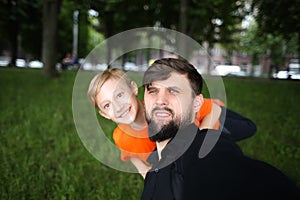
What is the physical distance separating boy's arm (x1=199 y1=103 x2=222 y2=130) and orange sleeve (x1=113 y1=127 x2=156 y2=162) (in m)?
0.28

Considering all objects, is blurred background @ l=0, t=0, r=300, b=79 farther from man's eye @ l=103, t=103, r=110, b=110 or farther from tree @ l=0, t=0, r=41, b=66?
man's eye @ l=103, t=103, r=110, b=110

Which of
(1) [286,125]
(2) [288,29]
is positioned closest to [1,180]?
(1) [286,125]

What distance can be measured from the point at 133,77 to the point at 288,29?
809 cm

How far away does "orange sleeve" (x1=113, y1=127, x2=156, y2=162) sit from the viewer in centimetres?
137

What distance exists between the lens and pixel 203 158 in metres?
1.08

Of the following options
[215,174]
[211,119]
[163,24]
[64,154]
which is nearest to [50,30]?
[163,24]

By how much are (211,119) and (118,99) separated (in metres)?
0.61

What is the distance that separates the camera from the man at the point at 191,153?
3.20 ft

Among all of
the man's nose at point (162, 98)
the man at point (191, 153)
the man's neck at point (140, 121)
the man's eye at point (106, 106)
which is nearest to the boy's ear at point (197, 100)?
the man at point (191, 153)

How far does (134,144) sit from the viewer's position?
1437 mm

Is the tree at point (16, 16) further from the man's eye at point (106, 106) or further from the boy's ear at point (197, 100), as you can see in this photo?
the boy's ear at point (197, 100)

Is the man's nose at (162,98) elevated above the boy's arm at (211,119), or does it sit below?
above

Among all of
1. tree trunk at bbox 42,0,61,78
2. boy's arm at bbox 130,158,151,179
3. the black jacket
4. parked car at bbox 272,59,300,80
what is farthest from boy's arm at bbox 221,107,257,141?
tree trunk at bbox 42,0,61,78

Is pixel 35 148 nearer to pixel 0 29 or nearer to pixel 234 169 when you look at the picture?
pixel 234 169
